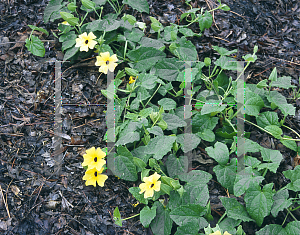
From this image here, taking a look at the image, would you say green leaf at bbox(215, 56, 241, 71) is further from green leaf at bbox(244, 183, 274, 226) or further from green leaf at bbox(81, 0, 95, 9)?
green leaf at bbox(81, 0, 95, 9)

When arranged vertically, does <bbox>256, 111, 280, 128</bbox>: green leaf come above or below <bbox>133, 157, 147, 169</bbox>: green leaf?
above

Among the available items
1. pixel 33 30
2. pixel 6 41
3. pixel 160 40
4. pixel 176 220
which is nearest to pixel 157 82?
pixel 160 40

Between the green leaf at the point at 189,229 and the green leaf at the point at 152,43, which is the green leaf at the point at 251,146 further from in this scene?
the green leaf at the point at 152,43

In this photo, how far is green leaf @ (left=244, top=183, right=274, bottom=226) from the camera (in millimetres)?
1672

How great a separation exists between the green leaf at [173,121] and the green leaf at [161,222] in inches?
24.0

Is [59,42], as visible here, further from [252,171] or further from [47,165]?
[252,171]

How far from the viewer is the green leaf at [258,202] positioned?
167 cm

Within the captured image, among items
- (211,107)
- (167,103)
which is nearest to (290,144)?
(211,107)

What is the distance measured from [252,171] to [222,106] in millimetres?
547

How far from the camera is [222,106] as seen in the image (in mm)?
1947

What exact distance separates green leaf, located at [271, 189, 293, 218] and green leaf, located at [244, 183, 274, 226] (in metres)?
0.06

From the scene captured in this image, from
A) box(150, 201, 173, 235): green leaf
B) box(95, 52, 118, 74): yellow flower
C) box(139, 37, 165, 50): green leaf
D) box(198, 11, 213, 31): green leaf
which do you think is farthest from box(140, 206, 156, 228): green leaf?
box(198, 11, 213, 31): green leaf

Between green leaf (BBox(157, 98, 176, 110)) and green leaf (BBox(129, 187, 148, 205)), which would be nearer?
green leaf (BBox(129, 187, 148, 205))

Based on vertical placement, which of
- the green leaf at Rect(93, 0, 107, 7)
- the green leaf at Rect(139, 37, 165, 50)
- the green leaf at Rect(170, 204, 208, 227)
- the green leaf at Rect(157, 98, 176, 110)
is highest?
the green leaf at Rect(93, 0, 107, 7)
